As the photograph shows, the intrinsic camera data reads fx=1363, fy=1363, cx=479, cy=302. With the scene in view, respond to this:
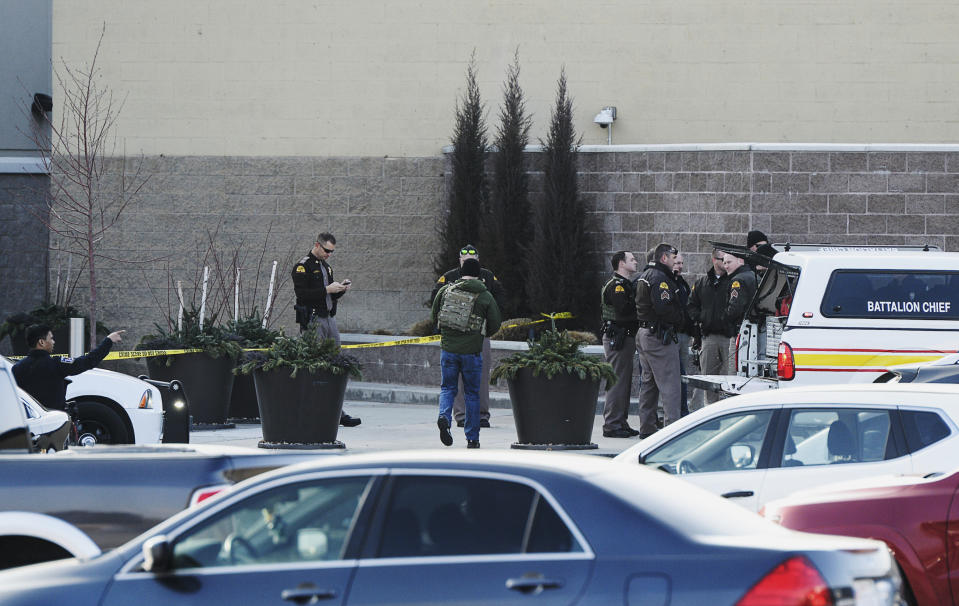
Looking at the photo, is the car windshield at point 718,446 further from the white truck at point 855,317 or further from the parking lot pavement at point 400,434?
the parking lot pavement at point 400,434

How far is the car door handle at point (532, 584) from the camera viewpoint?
4.57 meters

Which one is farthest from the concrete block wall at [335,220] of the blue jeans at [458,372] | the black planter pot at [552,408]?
the blue jeans at [458,372]

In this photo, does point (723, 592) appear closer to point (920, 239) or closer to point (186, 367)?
point (186, 367)

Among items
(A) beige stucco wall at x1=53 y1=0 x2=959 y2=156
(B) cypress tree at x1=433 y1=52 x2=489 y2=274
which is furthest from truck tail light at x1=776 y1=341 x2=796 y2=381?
(A) beige stucco wall at x1=53 y1=0 x2=959 y2=156

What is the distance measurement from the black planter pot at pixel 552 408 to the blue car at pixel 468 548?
333 inches

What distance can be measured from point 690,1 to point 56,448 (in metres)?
15.1

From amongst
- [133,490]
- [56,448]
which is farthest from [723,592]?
[56,448]

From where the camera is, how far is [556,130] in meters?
20.6

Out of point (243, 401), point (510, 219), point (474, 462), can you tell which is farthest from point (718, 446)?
point (510, 219)

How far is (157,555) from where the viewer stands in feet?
16.0

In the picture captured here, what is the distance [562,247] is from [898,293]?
7602 mm

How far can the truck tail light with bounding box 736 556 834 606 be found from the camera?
14.4 ft

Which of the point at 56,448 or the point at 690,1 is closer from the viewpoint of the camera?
the point at 56,448

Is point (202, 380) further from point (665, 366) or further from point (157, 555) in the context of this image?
point (157, 555)
